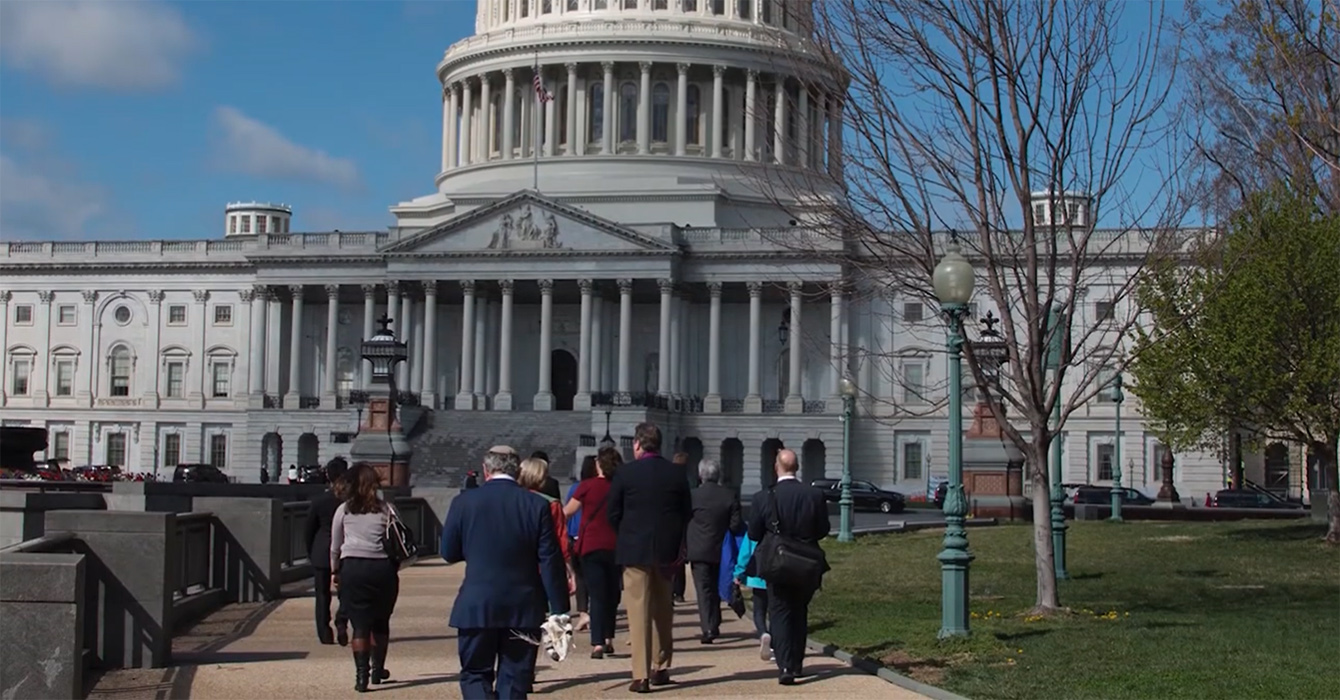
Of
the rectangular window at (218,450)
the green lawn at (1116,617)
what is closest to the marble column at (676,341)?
the rectangular window at (218,450)

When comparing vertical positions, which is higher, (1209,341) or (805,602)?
(1209,341)

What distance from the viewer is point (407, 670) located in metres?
18.6

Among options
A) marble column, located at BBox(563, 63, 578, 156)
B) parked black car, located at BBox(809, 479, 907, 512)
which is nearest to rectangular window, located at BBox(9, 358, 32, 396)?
marble column, located at BBox(563, 63, 578, 156)

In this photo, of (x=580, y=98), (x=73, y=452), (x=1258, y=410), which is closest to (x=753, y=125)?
(x=580, y=98)

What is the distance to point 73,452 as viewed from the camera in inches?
4146

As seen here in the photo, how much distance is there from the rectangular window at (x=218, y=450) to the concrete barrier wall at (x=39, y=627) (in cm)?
8978

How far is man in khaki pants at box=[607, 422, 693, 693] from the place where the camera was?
17.6 metres

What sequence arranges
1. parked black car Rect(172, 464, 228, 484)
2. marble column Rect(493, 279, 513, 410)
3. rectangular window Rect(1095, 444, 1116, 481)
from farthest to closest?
rectangular window Rect(1095, 444, 1116, 481) < marble column Rect(493, 279, 513, 410) < parked black car Rect(172, 464, 228, 484)

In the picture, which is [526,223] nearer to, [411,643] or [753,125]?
[753,125]

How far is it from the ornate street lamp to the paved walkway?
6.35 ft

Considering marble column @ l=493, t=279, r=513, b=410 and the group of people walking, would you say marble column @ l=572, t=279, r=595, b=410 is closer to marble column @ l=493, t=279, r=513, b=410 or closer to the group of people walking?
marble column @ l=493, t=279, r=513, b=410

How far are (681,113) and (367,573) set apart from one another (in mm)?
89390

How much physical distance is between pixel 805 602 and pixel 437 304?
8174 centimetres

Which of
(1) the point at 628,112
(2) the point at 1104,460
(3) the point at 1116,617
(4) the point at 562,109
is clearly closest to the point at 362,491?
(3) the point at 1116,617
